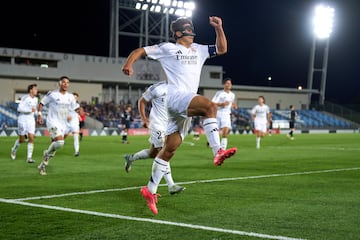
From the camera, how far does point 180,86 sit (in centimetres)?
760

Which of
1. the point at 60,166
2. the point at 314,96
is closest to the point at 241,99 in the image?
the point at 314,96

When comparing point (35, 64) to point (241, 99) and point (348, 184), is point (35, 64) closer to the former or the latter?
point (241, 99)

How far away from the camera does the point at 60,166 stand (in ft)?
48.4

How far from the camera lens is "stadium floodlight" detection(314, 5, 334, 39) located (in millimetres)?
67375

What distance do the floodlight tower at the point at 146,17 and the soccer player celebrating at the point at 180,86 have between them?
4784 cm

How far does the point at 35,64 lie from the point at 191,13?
59.2 ft

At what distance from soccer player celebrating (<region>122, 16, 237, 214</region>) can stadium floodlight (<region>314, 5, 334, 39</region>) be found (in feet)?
206

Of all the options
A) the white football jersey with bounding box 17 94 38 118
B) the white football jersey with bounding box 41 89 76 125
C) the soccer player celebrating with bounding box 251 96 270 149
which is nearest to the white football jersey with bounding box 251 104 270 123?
the soccer player celebrating with bounding box 251 96 270 149

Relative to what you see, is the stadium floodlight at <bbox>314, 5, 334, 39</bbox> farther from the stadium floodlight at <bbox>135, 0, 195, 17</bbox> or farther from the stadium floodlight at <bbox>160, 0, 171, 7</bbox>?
the stadium floodlight at <bbox>160, 0, 171, 7</bbox>

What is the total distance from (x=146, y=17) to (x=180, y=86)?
5090 centimetres

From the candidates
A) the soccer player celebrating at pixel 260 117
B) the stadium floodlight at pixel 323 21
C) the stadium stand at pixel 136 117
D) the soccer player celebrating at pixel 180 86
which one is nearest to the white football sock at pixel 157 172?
the soccer player celebrating at pixel 180 86

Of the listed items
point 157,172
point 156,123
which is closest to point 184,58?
point 157,172

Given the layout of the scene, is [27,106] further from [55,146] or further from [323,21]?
[323,21]

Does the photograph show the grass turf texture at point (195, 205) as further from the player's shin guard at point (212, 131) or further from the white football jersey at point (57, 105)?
the white football jersey at point (57, 105)
